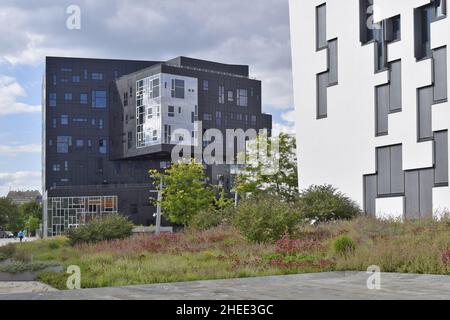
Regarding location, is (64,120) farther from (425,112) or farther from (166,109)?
(425,112)

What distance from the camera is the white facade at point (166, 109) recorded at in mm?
85938

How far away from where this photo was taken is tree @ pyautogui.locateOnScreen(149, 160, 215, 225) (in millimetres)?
48094

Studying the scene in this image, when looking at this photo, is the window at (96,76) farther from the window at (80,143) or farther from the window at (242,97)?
the window at (242,97)

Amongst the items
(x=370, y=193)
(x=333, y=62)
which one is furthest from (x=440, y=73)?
(x=333, y=62)

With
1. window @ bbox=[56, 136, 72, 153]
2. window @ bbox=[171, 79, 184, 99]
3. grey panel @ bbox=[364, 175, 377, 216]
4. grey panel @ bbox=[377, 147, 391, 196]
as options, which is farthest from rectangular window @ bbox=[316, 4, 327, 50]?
window @ bbox=[56, 136, 72, 153]

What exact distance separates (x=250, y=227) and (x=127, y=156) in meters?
77.0

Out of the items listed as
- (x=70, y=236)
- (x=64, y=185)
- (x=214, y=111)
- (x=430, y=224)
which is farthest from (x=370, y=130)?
(x=64, y=185)

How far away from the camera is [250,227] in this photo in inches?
848

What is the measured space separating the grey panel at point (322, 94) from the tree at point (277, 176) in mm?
7115

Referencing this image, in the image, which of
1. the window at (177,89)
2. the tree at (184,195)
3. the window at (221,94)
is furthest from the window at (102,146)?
the tree at (184,195)

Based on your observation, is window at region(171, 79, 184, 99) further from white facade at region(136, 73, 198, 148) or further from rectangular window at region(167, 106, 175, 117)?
rectangular window at region(167, 106, 175, 117)

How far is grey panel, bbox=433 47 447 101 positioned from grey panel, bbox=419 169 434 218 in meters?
3.53
